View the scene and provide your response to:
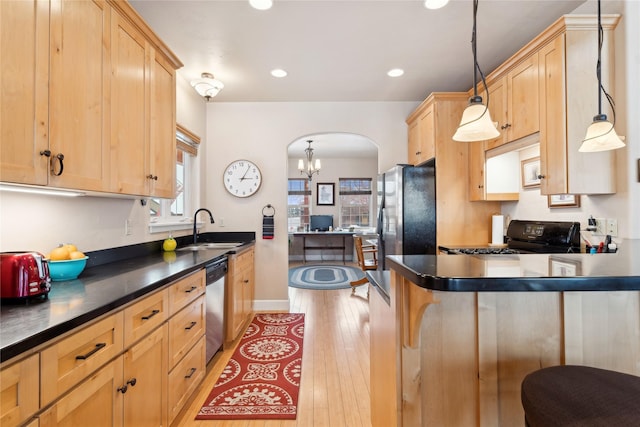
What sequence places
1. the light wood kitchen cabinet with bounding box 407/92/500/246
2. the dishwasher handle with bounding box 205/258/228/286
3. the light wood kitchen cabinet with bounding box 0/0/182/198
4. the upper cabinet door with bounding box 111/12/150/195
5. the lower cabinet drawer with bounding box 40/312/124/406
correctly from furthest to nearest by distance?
the light wood kitchen cabinet with bounding box 407/92/500/246, the dishwasher handle with bounding box 205/258/228/286, the upper cabinet door with bounding box 111/12/150/195, the light wood kitchen cabinet with bounding box 0/0/182/198, the lower cabinet drawer with bounding box 40/312/124/406

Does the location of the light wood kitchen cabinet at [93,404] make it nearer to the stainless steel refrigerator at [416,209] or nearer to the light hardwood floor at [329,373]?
the light hardwood floor at [329,373]

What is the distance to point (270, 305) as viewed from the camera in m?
3.87

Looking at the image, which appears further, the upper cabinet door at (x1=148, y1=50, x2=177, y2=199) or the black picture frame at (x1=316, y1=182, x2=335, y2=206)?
the black picture frame at (x1=316, y1=182, x2=335, y2=206)

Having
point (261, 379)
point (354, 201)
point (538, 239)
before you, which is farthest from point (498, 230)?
point (354, 201)

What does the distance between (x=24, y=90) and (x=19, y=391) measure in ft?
3.34

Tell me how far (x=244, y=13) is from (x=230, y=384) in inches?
105

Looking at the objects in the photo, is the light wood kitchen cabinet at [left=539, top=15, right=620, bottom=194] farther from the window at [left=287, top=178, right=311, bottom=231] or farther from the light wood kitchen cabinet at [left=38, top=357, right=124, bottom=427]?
the window at [left=287, top=178, right=311, bottom=231]

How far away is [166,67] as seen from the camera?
7.27 feet

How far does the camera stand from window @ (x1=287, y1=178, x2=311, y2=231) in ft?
26.5

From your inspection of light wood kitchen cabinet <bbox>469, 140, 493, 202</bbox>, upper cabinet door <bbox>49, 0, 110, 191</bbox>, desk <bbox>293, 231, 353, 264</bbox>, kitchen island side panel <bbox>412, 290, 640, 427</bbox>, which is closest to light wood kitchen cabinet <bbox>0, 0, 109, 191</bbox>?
upper cabinet door <bbox>49, 0, 110, 191</bbox>

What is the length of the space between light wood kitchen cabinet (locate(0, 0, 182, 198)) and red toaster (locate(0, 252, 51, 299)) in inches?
11.3

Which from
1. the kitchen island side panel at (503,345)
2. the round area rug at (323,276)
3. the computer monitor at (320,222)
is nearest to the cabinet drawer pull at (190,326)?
the kitchen island side panel at (503,345)

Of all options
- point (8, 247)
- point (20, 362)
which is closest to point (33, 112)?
point (8, 247)

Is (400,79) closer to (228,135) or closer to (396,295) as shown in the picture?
(228,135)
